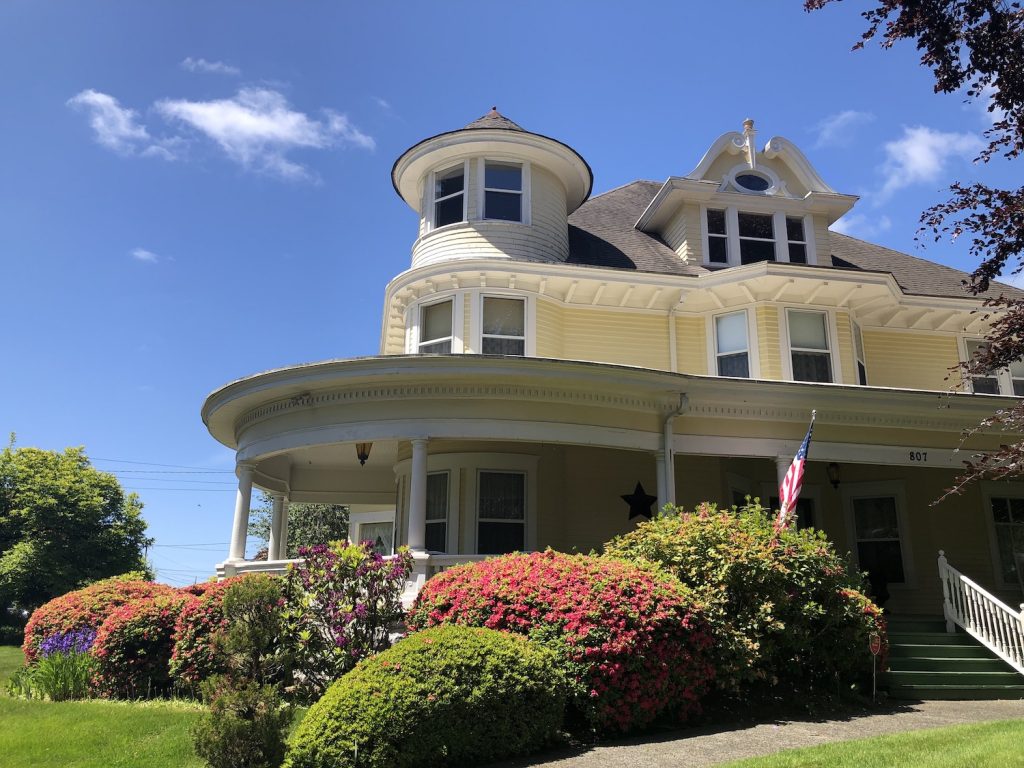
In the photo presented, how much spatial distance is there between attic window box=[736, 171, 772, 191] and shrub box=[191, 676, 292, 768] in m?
14.9

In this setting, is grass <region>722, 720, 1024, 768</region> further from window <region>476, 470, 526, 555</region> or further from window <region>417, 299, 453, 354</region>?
window <region>417, 299, 453, 354</region>

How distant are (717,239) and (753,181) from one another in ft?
5.63

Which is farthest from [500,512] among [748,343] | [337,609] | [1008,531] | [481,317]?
[1008,531]

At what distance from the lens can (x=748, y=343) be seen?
15766mm

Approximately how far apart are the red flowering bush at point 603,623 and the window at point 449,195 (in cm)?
1009

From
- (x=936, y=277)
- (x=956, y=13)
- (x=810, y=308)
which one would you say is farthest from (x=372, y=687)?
(x=936, y=277)

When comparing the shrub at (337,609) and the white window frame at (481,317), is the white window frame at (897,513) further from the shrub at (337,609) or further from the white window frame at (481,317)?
the shrub at (337,609)

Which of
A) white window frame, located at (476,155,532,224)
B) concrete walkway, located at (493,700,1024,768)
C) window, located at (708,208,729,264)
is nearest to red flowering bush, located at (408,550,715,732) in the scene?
concrete walkway, located at (493,700,1024,768)

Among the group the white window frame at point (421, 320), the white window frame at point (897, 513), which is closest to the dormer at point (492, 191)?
the white window frame at point (421, 320)

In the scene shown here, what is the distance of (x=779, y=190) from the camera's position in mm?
17328

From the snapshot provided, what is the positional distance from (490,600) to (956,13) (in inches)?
352

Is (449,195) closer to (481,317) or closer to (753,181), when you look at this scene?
(481,317)

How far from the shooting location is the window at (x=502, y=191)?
1670 centimetres

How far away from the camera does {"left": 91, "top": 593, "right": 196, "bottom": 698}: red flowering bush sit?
33.3 ft
